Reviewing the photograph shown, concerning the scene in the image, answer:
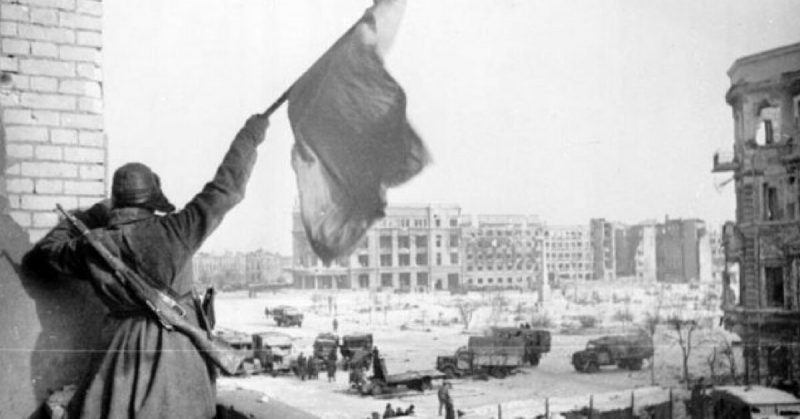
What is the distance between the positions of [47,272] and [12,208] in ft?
1.16

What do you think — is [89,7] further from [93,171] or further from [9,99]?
[93,171]

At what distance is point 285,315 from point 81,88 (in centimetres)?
1059

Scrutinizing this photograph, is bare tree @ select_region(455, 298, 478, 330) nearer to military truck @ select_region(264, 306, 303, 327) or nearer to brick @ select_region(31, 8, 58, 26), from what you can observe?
military truck @ select_region(264, 306, 303, 327)

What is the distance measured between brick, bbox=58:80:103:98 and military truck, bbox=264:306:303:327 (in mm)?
7220

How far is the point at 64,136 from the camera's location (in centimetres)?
343

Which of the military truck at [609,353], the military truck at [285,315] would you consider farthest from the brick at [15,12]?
the military truck at [609,353]

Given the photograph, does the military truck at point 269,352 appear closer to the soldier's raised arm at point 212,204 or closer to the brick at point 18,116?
the brick at point 18,116

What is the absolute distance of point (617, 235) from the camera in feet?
25.5

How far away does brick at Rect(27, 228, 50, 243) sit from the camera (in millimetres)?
3303

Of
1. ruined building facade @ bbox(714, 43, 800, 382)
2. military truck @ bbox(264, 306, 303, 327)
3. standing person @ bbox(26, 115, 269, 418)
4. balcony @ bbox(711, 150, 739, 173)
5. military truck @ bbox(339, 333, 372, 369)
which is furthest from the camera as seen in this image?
military truck @ bbox(339, 333, 372, 369)

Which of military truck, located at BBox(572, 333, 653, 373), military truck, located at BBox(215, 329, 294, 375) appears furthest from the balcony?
military truck, located at BBox(572, 333, 653, 373)

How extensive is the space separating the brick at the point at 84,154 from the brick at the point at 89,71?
1.14ft

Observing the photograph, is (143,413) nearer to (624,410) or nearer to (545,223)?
(545,223)

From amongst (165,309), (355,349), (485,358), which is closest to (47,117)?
(165,309)
